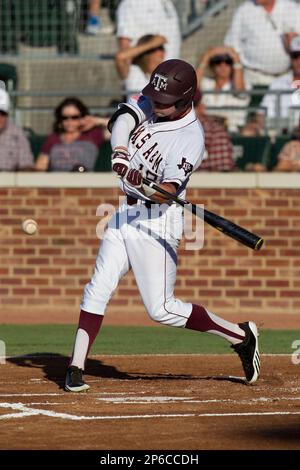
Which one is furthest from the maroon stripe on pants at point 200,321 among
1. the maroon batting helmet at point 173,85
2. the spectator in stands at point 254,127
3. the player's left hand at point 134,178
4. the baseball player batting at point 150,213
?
the spectator in stands at point 254,127

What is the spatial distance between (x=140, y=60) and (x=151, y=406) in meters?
7.80

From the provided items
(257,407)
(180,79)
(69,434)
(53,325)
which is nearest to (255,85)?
(53,325)

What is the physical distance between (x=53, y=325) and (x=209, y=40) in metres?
5.46

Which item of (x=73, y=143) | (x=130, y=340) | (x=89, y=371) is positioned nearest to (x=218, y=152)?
(x=73, y=143)

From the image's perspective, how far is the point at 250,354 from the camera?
7.64 metres

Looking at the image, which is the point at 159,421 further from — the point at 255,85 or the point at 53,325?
the point at 255,85

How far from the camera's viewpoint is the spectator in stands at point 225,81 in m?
13.8

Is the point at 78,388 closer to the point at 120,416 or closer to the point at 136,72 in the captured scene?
the point at 120,416

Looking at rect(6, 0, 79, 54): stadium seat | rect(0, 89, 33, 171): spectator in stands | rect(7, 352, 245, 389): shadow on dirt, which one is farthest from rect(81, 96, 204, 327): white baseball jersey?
rect(6, 0, 79, 54): stadium seat

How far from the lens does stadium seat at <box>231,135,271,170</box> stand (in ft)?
42.5

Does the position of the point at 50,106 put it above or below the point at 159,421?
above

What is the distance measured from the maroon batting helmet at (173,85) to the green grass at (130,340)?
303 cm

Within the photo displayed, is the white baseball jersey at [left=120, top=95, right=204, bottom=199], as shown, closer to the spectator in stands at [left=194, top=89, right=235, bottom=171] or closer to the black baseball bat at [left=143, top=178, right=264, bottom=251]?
the black baseball bat at [left=143, top=178, right=264, bottom=251]
